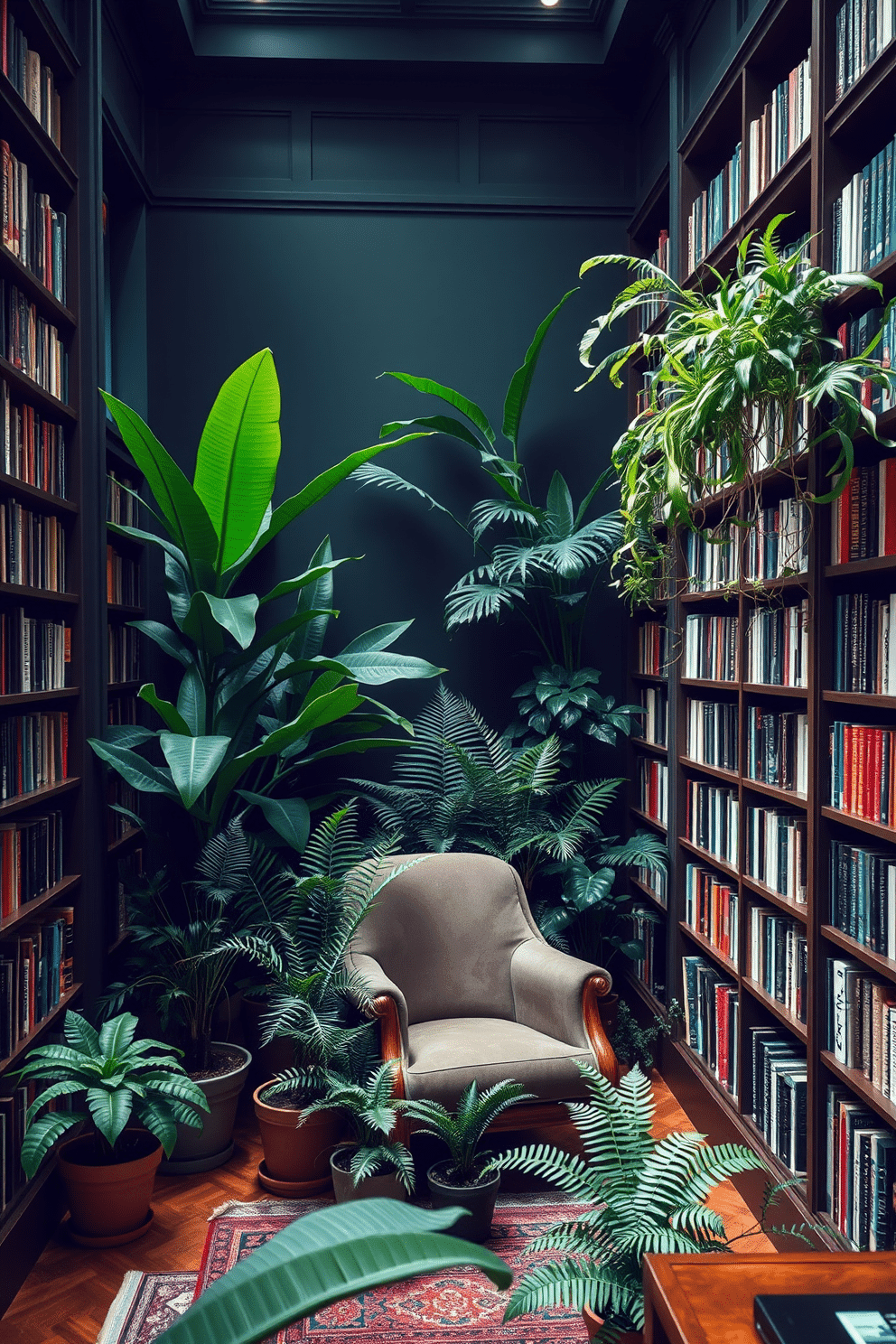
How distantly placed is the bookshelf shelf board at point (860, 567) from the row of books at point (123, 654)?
2.26 meters

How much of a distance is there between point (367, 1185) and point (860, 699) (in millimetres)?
1595

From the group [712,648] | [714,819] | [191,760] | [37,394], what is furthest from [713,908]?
[37,394]

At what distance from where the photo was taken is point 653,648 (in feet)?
11.7

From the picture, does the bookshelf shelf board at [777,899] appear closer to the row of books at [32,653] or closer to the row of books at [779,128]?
the row of books at [779,128]

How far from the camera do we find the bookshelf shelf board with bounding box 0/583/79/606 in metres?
2.19

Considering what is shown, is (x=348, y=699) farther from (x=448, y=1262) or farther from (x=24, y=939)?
(x=448, y=1262)

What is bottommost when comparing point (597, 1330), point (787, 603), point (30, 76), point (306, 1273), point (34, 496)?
point (597, 1330)

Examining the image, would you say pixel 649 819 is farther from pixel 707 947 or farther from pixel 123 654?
pixel 123 654

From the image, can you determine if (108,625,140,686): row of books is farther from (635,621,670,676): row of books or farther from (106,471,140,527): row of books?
(635,621,670,676): row of books

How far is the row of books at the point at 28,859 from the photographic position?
221cm

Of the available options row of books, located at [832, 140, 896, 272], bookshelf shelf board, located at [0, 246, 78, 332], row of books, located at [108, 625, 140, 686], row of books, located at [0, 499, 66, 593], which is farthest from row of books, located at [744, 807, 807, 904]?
bookshelf shelf board, located at [0, 246, 78, 332]

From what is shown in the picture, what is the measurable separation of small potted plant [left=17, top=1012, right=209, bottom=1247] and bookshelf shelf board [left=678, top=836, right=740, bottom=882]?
4.77 ft

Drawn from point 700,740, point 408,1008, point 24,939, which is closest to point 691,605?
point 700,740

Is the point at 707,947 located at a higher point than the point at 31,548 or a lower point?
lower
